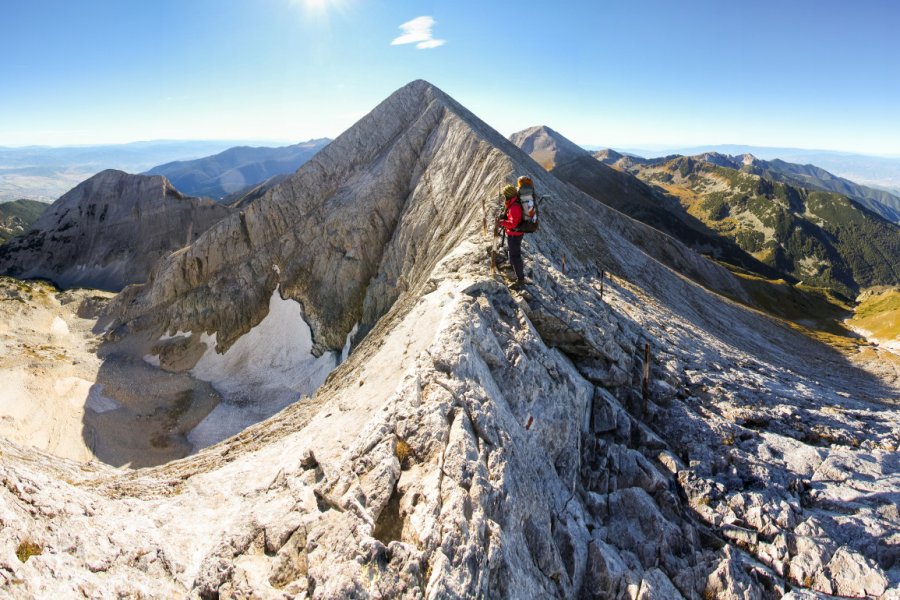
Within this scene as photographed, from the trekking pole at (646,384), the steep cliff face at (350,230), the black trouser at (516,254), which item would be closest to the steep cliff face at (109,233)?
the steep cliff face at (350,230)

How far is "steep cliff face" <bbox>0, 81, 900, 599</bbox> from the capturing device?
9.43m

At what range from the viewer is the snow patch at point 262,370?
1571 inches

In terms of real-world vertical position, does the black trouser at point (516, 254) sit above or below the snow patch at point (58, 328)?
above

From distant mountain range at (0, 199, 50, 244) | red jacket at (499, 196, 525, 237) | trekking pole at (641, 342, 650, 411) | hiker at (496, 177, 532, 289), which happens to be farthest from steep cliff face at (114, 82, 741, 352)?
distant mountain range at (0, 199, 50, 244)

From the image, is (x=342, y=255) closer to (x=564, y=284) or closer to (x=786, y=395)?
(x=564, y=284)

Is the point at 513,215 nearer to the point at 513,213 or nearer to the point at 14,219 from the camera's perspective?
the point at 513,213

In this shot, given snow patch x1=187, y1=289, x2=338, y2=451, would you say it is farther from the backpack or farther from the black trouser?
the backpack

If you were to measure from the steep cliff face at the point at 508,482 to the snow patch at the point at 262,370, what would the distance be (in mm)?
18836

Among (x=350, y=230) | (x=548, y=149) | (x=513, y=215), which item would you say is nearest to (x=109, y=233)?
(x=350, y=230)

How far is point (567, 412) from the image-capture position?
49.2ft

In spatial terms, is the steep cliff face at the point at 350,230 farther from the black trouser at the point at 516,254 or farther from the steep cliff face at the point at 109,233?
the steep cliff face at the point at 109,233

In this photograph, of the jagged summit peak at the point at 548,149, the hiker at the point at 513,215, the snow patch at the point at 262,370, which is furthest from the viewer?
the jagged summit peak at the point at 548,149

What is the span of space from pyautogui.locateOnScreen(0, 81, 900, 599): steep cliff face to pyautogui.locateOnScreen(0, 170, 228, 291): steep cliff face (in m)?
81.6

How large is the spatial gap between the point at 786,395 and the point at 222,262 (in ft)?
196
